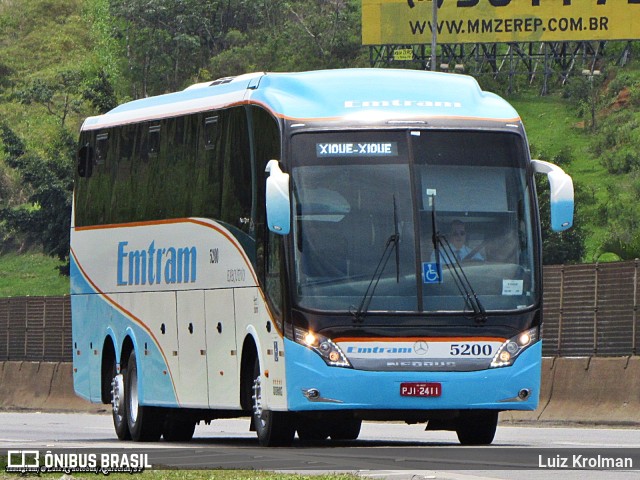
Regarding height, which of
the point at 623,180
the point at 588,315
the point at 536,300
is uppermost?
the point at 536,300

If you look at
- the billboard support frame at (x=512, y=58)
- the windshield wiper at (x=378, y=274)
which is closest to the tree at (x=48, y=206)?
the billboard support frame at (x=512, y=58)

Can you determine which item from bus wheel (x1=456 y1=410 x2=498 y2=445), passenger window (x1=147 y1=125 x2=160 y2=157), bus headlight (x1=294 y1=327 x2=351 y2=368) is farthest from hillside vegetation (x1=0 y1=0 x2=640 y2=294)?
bus headlight (x1=294 y1=327 x2=351 y2=368)

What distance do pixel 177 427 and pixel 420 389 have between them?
6.08 metres

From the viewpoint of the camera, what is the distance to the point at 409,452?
16.5 metres

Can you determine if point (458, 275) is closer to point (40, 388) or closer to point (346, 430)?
point (346, 430)

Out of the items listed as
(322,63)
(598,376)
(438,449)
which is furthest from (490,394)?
(322,63)

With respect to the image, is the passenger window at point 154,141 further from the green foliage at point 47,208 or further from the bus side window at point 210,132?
the green foliage at point 47,208

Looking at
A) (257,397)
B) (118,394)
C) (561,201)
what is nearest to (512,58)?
(118,394)

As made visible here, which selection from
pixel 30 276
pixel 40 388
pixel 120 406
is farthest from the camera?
pixel 30 276

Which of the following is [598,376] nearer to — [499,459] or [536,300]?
[536,300]

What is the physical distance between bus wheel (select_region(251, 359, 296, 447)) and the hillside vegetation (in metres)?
48.0

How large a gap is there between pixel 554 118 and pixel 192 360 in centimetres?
7527

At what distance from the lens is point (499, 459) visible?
584 inches

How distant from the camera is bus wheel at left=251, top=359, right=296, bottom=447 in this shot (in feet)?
57.2
